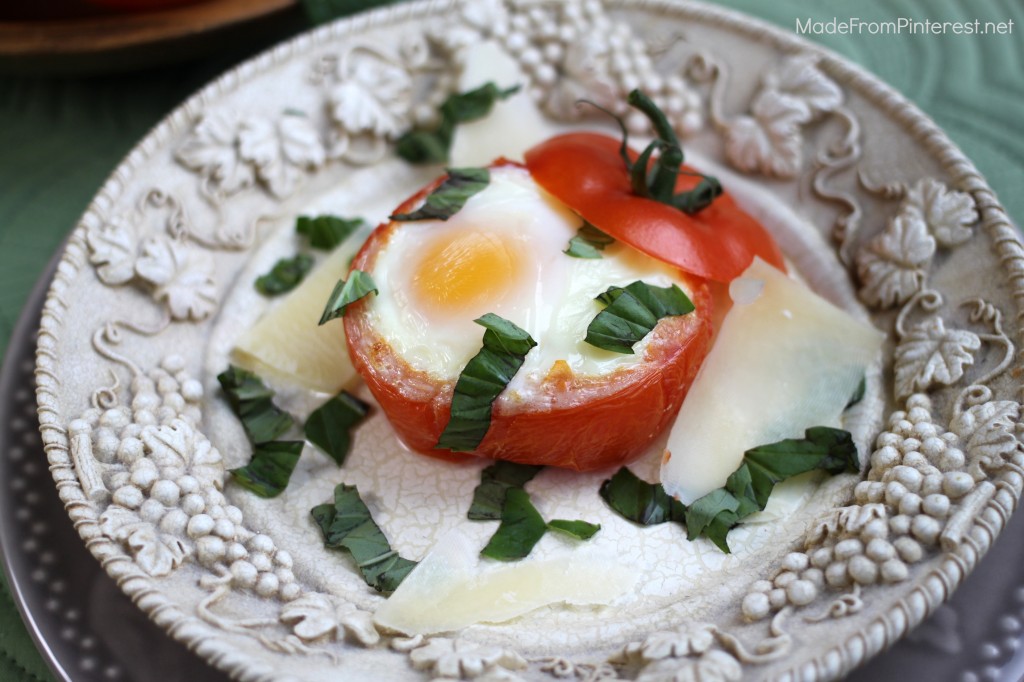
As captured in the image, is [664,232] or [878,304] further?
[878,304]

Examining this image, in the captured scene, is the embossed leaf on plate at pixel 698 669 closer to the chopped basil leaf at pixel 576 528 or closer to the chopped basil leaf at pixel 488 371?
the chopped basil leaf at pixel 576 528

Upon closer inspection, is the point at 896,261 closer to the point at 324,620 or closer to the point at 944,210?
the point at 944,210

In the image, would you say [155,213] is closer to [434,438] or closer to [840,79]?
[434,438]

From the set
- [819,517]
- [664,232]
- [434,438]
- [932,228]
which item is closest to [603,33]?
[664,232]

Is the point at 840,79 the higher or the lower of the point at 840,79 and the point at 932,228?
the higher

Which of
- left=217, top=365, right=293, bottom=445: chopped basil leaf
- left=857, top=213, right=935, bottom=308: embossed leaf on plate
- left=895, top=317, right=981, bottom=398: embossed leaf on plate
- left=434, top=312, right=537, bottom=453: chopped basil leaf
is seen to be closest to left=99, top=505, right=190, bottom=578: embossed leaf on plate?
left=217, top=365, right=293, bottom=445: chopped basil leaf

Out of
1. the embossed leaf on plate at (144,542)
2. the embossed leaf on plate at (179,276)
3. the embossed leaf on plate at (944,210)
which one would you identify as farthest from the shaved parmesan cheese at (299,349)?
the embossed leaf on plate at (944,210)
